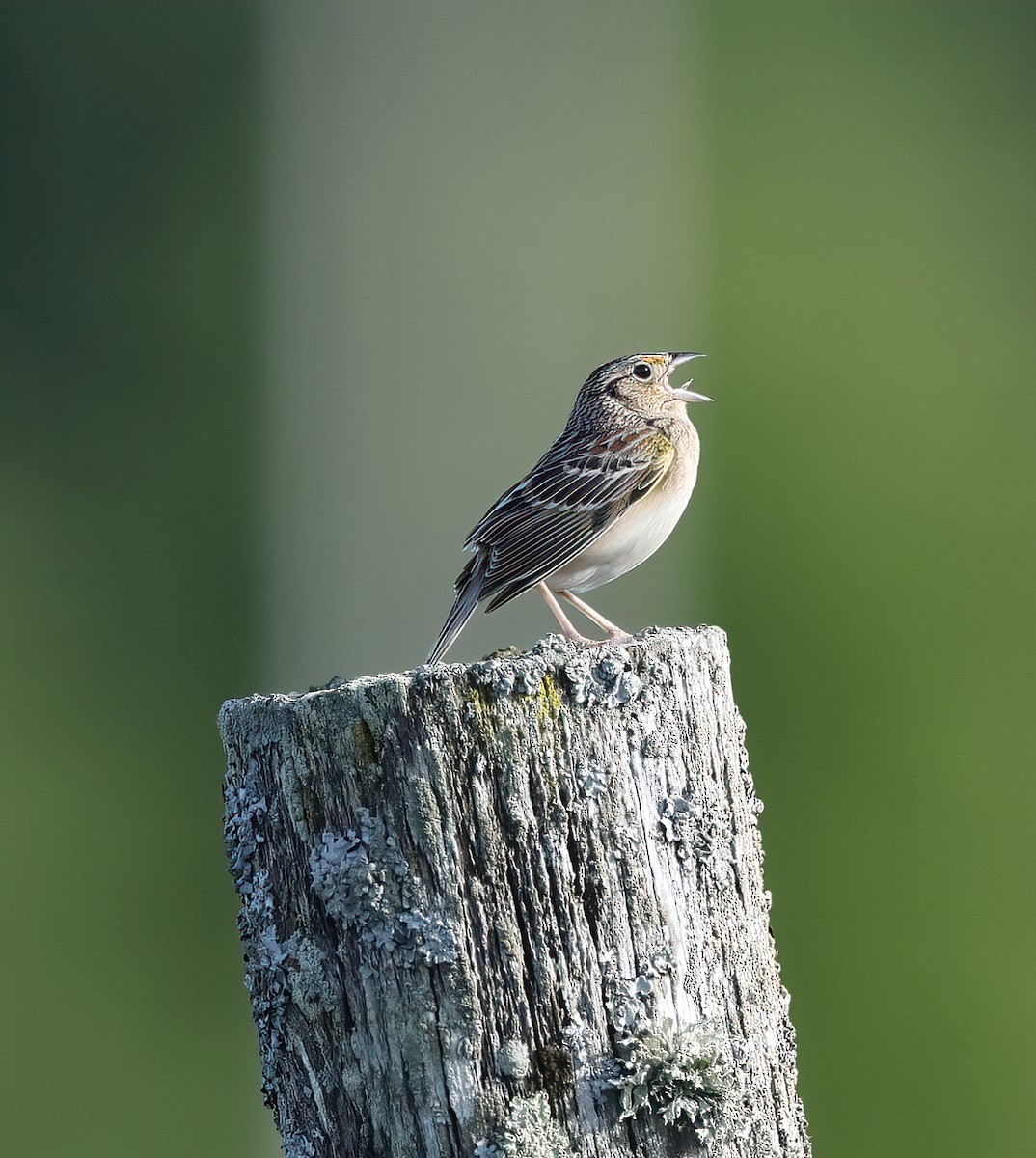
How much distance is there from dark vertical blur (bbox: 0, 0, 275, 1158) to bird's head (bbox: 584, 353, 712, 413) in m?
5.25

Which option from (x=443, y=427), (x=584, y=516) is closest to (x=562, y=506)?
(x=584, y=516)

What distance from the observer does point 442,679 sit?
2.65 m

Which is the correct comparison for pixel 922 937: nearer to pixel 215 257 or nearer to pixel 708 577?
pixel 708 577

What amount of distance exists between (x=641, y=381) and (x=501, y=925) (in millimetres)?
3711

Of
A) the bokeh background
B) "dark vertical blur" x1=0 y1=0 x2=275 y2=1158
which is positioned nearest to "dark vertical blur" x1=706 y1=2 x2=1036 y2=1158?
the bokeh background

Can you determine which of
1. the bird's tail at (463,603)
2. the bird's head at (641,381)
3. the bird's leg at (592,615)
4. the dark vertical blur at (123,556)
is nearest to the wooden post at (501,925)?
the bird's tail at (463,603)

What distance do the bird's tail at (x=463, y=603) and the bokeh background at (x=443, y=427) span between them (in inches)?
141

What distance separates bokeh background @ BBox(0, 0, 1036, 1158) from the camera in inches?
320

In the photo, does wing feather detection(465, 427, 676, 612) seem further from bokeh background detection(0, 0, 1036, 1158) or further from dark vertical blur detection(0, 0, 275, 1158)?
dark vertical blur detection(0, 0, 275, 1158)

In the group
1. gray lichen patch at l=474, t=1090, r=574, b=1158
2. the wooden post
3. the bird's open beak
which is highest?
the bird's open beak

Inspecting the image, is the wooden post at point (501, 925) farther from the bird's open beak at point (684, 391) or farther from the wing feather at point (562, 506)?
the bird's open beak at point (684, 391)

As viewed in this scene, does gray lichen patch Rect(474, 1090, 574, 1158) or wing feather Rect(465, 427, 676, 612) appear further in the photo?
wing feather Rect(465, 427, 676, 612)

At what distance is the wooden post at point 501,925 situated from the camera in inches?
101

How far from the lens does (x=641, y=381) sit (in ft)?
19.5
